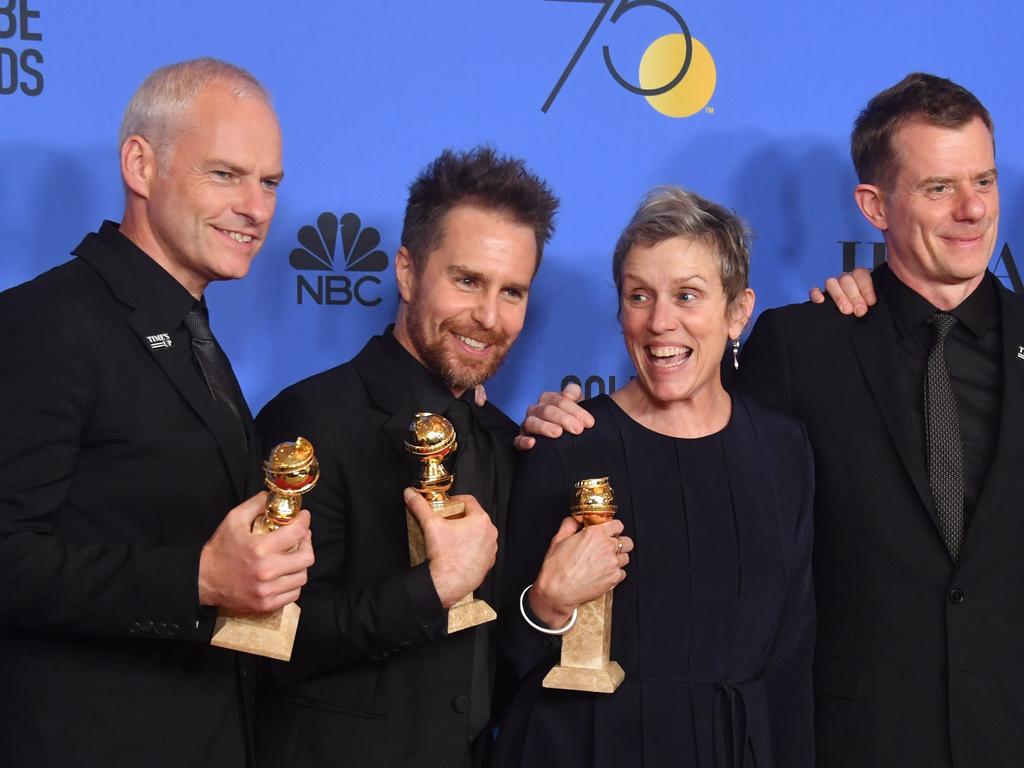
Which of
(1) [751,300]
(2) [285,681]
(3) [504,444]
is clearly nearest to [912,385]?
(1) [751,300]

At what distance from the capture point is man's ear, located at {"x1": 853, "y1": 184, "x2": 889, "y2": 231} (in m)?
2.73

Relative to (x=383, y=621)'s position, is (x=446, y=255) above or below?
above

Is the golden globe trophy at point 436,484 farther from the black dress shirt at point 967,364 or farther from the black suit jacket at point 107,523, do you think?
the black dress shirt at point 967,364

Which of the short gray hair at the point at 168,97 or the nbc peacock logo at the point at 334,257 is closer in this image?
the short gray hair at the point at 168,97

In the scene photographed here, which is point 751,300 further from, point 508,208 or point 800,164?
point 800,164

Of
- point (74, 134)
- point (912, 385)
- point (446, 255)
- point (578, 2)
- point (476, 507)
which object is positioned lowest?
point (476, 507)

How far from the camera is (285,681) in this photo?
7.18 feet

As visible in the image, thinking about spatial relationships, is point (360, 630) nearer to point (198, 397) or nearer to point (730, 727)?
point (198, 397)

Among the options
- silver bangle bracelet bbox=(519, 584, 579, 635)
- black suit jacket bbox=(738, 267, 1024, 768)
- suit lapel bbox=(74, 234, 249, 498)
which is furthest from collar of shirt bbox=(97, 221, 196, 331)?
black suit jacket bbox=(738, 267, 1024, 768)

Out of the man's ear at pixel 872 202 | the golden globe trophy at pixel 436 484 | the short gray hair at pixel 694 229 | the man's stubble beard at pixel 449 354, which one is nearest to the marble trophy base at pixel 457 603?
the golden globe trophy at pixel 436 484

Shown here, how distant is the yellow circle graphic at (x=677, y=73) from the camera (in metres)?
3.18

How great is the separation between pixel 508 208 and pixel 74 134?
3.55ft

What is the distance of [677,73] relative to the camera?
10.5 ft

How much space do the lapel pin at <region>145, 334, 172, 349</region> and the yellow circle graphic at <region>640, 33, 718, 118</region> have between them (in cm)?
161
